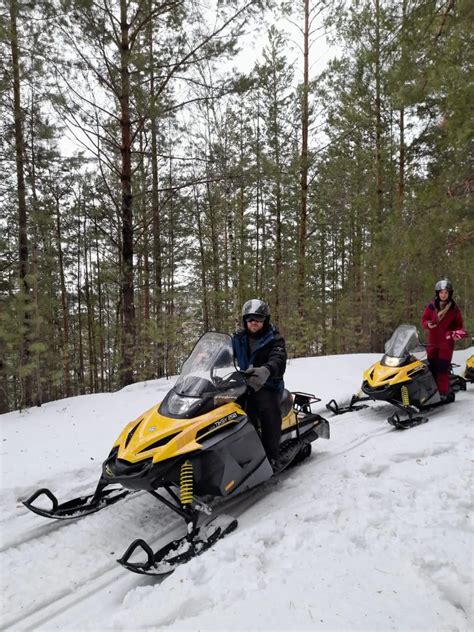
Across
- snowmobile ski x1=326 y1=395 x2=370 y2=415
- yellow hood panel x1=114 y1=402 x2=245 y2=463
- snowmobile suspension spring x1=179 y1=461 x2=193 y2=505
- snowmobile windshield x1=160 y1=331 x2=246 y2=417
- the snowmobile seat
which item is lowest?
snowmobile ski x1=326 y1=395 x2=370 y2=415

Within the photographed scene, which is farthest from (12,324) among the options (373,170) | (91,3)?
(373,170)

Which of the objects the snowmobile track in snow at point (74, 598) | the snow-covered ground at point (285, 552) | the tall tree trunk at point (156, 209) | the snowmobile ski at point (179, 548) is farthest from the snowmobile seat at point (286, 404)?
the tall tree trunk at point (156, 209)

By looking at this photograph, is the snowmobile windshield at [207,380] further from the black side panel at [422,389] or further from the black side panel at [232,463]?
the black side panel at [422,389]

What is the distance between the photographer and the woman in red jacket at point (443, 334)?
5.80 meters

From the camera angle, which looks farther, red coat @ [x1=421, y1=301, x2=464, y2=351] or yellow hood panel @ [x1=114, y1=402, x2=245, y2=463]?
red coat @ [x1=421, y1=301, x2=464, y2=351]

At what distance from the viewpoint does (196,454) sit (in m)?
2.83

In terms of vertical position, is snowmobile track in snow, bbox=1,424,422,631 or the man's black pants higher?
the man's black pants

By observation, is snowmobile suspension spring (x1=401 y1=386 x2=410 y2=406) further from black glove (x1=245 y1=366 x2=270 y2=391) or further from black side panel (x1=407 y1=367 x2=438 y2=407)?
black glove (x1=245 y1=366 x2=270 y2=391)

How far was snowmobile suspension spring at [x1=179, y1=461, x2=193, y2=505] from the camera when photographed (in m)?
2.73

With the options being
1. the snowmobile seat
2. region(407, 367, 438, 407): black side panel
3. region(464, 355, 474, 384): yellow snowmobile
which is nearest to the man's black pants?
the snowmobile seat

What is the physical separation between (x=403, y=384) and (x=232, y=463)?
11.1 feet

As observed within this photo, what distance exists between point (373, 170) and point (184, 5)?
7833 millimetres

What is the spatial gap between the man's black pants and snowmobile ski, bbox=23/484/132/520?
4.38 feet

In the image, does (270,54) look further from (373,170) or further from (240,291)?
(240,291)
